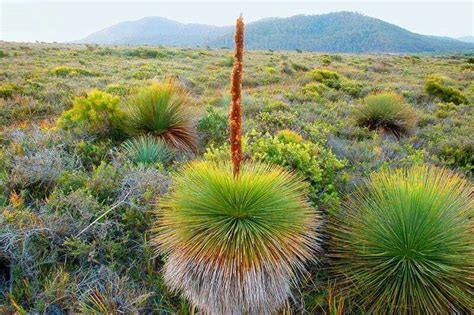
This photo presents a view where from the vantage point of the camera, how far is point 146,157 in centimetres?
530

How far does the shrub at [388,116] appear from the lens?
8.82 meters

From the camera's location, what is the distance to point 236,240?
2705mm

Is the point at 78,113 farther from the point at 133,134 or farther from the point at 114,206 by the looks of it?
the point at 114,206

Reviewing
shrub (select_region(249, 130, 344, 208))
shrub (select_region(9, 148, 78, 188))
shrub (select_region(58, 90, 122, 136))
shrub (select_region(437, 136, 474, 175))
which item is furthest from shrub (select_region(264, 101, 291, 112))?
shrub (select_region(9, 148, 78, 188))

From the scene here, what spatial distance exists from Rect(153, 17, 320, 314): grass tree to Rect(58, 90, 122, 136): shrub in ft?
12.6

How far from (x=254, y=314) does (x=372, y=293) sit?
3.54 feet

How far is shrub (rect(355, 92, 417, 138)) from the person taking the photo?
882 cm

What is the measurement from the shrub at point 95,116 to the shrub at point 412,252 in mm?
4443

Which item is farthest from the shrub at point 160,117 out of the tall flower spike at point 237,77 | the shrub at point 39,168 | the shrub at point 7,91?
the shrub at point 7,91

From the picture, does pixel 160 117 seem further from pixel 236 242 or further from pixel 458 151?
pixel 458 151

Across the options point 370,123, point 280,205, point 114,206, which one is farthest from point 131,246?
point 370,123

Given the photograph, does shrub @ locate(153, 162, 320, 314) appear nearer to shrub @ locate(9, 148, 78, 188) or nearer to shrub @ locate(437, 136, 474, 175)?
shrub @ locate(9, 148, 78, 188)

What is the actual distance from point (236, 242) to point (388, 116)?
7.43m

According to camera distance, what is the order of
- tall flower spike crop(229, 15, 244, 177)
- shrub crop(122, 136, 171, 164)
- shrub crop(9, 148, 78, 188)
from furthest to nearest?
shrub crop(122, 136, 171, 164), shrub crop(9, 148, 78, 188), tall flower spike crop(229, 15, 244, 177)
